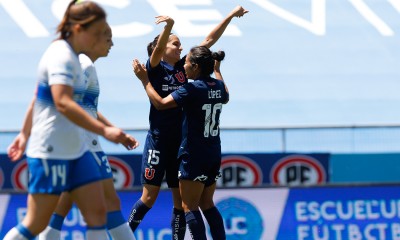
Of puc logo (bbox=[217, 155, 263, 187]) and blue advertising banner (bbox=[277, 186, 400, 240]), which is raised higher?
blue advertising banner (bbox=[277, 186, 400, 240])

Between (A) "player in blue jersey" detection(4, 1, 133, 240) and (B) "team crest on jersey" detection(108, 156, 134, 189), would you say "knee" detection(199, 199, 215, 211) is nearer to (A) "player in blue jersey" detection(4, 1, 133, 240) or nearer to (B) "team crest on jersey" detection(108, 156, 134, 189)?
(A) "player in blue jersey" detection(4, 1, 133, 240)

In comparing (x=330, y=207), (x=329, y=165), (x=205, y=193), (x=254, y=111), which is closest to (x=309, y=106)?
(x=254, y=111)

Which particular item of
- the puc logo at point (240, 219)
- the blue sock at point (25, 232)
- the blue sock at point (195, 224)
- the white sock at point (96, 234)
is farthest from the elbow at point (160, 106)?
the blue sock at point (25, 232)

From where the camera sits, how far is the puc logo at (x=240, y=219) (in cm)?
900

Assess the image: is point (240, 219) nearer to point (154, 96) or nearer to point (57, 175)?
point (154, 96)

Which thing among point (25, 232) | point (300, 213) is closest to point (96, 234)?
point (25, 232)

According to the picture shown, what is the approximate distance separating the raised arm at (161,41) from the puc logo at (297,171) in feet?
15.1

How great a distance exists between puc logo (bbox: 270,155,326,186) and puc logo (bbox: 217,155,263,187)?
0.66 feet

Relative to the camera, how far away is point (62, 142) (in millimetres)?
5828

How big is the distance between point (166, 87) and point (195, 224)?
1.06 m

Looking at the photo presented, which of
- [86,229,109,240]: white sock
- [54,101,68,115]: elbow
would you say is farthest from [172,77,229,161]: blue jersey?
[54,101,68,115]: elbow

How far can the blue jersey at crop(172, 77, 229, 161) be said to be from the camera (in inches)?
304

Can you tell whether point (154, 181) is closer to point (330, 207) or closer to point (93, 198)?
point (330, 207)

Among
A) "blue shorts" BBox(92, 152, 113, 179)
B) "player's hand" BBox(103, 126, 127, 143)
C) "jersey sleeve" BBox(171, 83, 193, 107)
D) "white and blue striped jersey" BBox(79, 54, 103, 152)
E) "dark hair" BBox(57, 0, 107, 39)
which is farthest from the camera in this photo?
"jersey sleeve" BBox(171, 83, 193, 107)
